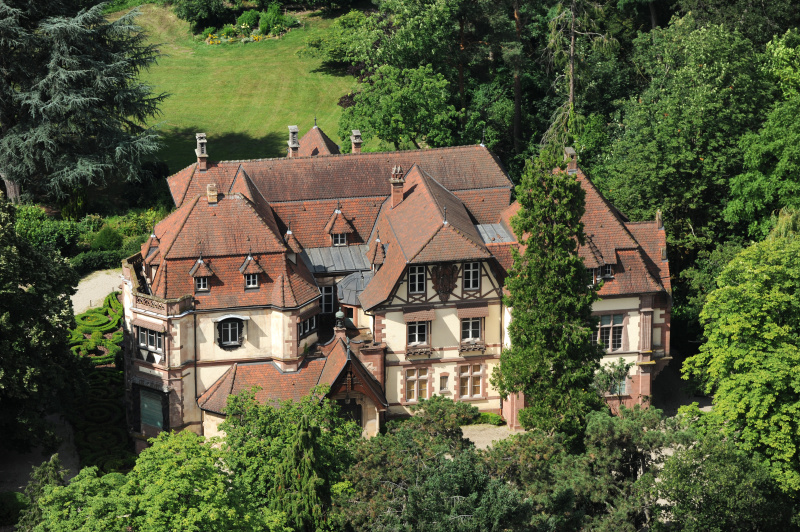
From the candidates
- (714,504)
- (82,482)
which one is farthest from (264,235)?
(714,504)

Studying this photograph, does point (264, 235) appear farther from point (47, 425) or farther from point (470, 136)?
point (470, 136)

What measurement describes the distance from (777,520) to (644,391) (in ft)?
48.4

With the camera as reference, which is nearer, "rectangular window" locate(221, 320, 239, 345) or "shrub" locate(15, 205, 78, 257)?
"rectangular window" locate(221, 320, 239, 345)

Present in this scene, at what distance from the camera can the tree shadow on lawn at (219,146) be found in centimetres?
11175

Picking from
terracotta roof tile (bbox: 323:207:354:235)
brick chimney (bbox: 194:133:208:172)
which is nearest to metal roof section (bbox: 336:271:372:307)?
terracotta roof tile (bbox: 323:207:354:235)

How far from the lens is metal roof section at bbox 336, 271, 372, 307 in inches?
2970

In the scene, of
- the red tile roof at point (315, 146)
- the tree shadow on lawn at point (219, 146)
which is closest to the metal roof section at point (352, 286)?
the red tile roof at point (315, 146)

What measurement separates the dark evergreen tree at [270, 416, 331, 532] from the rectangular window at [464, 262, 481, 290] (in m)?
20.5

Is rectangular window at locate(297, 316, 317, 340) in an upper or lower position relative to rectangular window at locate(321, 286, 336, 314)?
lower

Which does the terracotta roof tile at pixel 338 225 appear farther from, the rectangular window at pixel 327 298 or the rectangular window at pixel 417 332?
the rectangular window at pixel 417 332

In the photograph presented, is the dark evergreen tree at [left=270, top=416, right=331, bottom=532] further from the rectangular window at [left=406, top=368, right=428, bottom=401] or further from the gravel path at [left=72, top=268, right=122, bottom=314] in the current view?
the gravel path at [left=72, top=268, right=122, bottom=314]

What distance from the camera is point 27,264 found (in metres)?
66.6

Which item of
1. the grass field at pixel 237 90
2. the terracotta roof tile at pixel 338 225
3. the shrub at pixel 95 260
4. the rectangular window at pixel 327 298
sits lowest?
the rectangular window at pixel 327 298

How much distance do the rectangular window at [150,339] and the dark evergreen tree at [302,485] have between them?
17.9 meters
